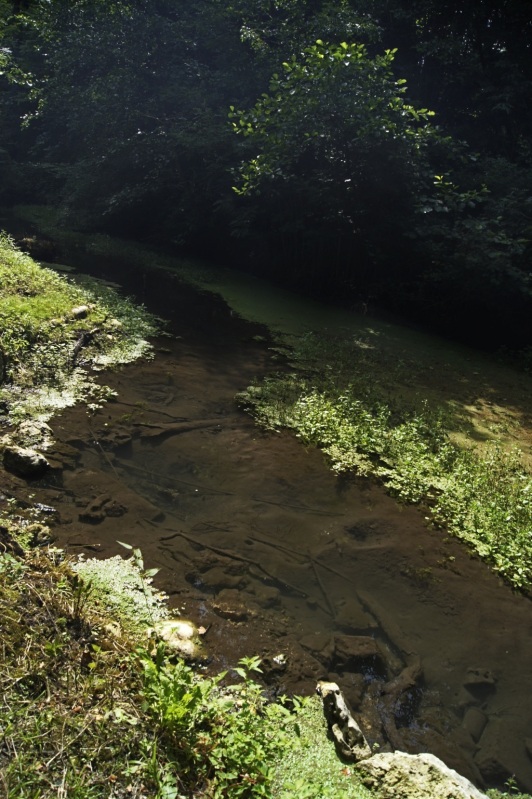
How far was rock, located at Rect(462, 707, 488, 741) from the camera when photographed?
290 cm

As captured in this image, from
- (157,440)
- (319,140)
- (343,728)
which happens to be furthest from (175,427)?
(319,140)

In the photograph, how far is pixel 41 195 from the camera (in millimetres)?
20359

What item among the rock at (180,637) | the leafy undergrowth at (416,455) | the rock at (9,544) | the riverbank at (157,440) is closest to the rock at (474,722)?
the riverbank at (157,440)

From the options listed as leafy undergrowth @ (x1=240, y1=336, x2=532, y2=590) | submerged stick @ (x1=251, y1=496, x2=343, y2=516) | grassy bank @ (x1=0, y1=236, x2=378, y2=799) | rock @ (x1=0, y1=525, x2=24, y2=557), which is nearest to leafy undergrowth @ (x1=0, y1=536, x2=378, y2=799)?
grassy bank @ (x1=0, y1=236, x2=378, y2=799)

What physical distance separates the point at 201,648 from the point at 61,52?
19087 millimetres

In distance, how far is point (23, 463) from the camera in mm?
4359

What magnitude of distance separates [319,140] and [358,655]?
404 inches

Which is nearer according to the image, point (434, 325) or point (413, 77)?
point (434, 325)

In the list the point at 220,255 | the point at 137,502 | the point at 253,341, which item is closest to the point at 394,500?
the point at 137,502

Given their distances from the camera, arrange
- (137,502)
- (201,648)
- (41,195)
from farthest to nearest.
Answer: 1. (41,195)
2. (137,502)
3. (201,648)

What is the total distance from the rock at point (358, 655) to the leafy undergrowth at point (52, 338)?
3445mm

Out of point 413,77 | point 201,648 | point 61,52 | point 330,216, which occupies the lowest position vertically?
point 201,648

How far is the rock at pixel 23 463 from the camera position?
4355mm

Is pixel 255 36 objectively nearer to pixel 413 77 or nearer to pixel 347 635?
pixel 413 77
